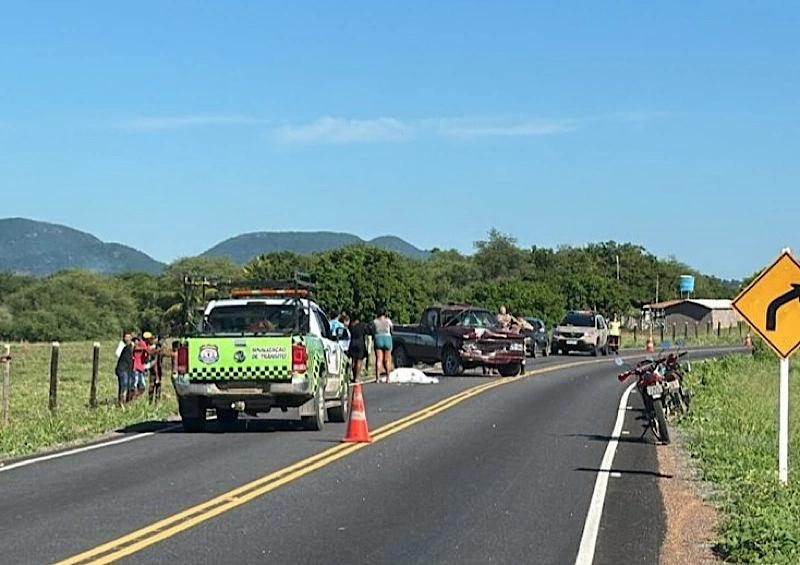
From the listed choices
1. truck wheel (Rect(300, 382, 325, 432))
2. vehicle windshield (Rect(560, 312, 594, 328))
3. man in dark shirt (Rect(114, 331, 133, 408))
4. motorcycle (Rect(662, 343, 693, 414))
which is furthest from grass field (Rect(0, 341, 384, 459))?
vehicle windshield (Rect(560, 312, 594, 328))

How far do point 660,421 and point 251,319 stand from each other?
6.49 metres

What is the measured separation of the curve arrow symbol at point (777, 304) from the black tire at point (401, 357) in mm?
24685

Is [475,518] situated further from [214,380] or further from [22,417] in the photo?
[22,417]

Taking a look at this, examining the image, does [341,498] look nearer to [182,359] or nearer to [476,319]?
[182,359]

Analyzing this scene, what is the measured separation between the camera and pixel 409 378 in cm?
3372

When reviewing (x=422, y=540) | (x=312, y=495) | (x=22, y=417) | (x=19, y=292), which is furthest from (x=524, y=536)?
(x=19, y=292)

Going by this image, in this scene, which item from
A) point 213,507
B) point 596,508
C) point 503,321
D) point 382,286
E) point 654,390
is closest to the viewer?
point 213,507

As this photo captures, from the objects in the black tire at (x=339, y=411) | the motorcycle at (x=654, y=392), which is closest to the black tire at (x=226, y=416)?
the black tire at (x=339, y=411)

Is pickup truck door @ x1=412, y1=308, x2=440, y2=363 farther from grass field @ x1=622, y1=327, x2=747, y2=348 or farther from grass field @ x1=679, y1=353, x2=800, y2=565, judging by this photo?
grass field @ x1=622, y1=327, x2=747, y2=348

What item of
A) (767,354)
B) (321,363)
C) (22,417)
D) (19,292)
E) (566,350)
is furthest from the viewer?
(19,292)

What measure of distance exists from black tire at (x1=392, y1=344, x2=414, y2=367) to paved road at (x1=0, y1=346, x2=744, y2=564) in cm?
1684

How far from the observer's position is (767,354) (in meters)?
47.8

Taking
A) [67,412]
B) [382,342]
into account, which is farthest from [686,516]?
[382,342]

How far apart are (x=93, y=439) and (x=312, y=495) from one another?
7.07 m
